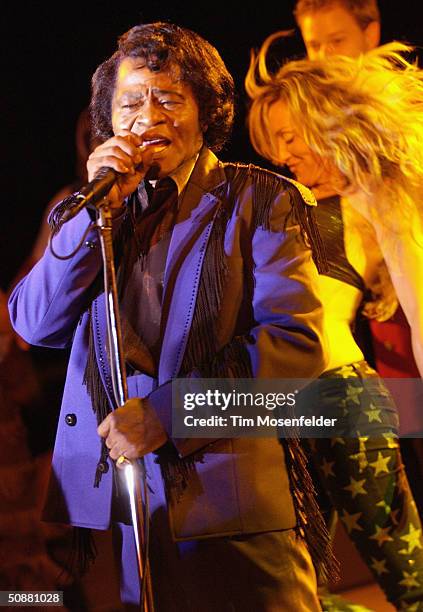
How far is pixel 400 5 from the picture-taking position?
130 inches

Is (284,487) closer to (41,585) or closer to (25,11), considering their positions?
(41,585)

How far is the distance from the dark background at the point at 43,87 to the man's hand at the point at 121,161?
130 cm

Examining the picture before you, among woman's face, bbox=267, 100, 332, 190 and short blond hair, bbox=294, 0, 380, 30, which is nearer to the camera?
woman's face, bbox=267, 100, 332, 190

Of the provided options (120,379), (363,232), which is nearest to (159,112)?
(120,379)

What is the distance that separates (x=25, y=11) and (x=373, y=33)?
1.33 meters

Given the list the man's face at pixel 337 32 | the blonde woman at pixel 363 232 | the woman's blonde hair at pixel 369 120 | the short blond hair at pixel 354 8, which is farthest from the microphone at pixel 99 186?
the short blond hair at pixel 354 8

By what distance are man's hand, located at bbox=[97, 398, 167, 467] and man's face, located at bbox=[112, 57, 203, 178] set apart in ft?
1.81

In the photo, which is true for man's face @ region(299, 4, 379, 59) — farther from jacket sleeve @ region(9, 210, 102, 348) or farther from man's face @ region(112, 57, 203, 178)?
jacket sleeve @ region(9, 210, 102, 348)

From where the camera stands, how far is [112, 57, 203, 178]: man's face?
1753mm

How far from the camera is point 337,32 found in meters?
3.18

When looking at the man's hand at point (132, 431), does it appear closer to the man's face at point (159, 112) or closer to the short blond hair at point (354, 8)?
the man's face at point (159, 112)

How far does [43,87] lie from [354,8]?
1254mm

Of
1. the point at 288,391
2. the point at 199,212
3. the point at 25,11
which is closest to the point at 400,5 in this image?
the point at 25,11

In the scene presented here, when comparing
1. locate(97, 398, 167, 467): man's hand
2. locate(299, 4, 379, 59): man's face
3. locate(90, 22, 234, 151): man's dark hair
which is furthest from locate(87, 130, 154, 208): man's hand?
locate(299, 4, 379, 59): man's face
